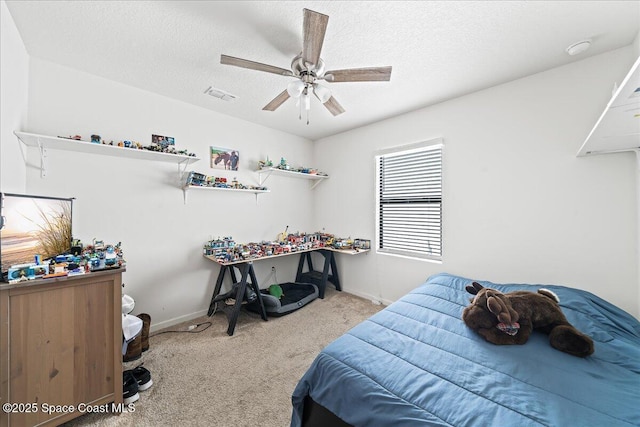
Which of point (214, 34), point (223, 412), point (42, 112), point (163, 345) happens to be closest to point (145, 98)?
point (42, 112)

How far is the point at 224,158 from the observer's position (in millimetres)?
2959

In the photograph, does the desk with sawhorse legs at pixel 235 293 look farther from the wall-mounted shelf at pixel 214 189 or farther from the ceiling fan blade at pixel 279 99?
the ceiling fan blade at pixel 279 99

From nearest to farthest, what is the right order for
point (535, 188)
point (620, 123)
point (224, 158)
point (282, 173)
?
point (620, 123) < point (535, 188) < point (224, 158) < point (282, 173)

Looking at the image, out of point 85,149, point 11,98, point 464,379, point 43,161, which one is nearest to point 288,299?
point 464,379

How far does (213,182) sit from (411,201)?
8.08ft

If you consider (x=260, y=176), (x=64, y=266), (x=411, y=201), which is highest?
(x=260, y=176)

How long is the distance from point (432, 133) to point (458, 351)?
2.31m

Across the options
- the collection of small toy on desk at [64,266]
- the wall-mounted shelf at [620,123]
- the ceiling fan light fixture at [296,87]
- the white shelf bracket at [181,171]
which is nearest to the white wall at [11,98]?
the collection of small toy on desk at [64,266]

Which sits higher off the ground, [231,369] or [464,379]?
[464,379]

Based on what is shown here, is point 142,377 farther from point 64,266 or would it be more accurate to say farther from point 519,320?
point 519,320

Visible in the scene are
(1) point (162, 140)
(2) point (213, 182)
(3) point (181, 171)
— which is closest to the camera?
(1) point (162, 140)

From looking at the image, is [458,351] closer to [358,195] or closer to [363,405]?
[363,405]

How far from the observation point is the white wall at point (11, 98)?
1.38 m

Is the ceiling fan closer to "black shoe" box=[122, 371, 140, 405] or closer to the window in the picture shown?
the window
